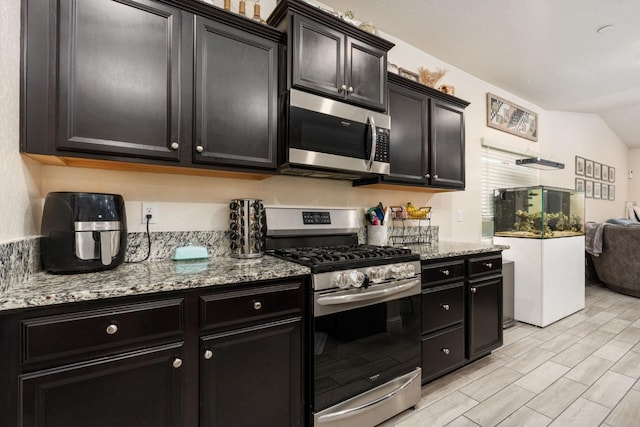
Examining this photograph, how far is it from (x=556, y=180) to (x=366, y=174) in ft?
Answer: 14.2

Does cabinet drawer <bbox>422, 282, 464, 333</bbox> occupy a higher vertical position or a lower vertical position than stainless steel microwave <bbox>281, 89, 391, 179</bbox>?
lower

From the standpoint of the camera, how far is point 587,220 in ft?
17.3

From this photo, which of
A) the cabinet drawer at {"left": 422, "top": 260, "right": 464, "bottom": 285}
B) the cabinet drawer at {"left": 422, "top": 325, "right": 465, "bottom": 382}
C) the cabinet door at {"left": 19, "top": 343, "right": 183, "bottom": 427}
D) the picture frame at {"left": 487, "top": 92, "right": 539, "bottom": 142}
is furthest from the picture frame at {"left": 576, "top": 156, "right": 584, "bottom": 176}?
the cabinet door at {"left": 19, "top": 343, "right": 183, "bottom": 427}

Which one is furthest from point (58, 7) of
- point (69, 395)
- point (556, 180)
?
point (556, 180)

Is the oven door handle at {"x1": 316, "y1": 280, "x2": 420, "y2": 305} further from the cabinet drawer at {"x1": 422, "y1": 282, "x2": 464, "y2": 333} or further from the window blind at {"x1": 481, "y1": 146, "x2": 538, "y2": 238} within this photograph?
the window blind at {"x1": 481, "y1": 146, "x2": 538, "y2": 238}

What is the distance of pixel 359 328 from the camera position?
158cm

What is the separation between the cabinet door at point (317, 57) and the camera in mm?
1705

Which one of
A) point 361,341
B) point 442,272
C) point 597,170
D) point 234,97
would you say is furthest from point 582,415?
point 597,170

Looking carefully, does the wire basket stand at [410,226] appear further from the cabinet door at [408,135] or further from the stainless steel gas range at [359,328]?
the stainless steel gas range at [359,328]

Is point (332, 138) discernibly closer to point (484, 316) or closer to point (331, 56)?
point (331, 56)

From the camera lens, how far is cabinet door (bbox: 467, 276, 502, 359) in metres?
2.25

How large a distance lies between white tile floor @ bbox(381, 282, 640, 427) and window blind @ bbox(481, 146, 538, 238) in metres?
1.30

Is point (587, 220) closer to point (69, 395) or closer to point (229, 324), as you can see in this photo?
point (229, 324)

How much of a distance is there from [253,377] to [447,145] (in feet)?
7.83
